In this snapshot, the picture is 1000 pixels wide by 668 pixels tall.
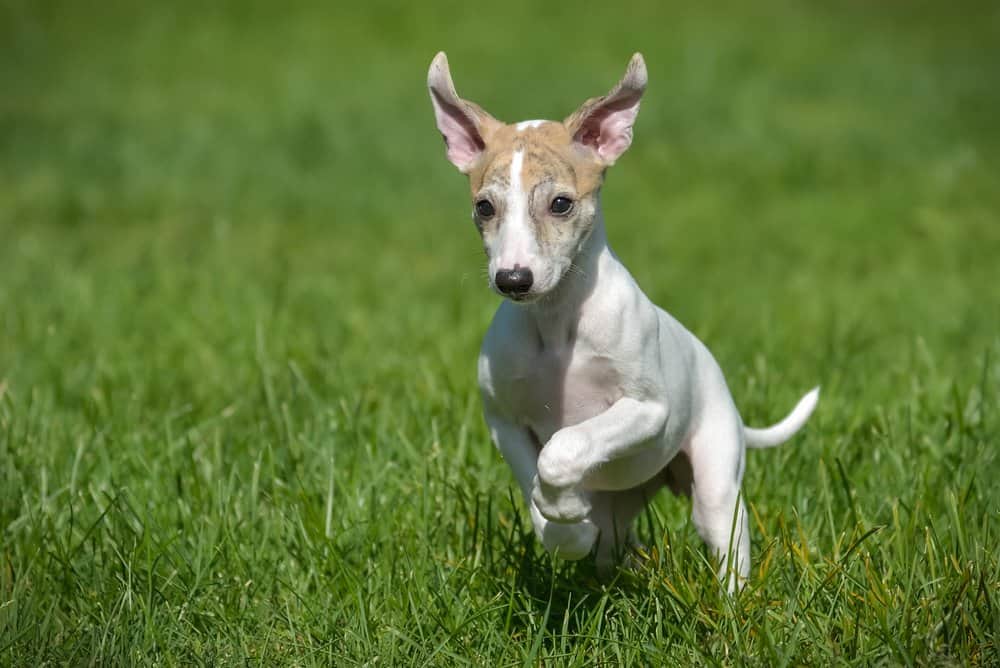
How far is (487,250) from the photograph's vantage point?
340cm

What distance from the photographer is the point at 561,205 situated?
3389 millimetres

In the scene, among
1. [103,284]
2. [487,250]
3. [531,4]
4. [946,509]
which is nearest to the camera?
[487,250]

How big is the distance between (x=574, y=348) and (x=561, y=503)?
1.55 feet

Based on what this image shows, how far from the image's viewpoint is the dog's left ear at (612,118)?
3508 mm

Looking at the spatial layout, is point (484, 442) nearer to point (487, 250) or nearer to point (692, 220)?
point (487, 250)

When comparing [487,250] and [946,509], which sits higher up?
[487,250]

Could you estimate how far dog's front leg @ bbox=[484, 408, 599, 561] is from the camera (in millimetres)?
3393

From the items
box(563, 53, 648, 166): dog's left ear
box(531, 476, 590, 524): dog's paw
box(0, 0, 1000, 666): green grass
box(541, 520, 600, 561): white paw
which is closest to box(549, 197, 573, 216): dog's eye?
box(563, 53, 648, 166): dog's left ear

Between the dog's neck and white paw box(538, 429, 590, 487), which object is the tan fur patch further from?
white paw box(538, 429, 590, 487)

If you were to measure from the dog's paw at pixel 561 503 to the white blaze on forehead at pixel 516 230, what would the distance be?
0.57m

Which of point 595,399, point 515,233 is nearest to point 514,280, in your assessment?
point 515,233

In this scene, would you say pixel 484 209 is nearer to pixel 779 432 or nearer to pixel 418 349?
pixel 779 432

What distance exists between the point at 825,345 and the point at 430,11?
12586 mm

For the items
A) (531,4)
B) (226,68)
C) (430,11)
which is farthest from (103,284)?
(531,4)
